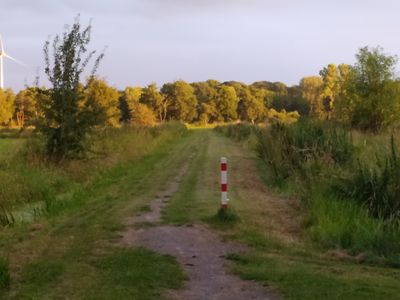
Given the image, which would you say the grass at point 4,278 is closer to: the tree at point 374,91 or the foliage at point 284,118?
the foliage at point 284,118

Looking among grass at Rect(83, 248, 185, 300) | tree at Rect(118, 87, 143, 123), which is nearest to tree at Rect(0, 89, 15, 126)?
tree at Rect(118, 87, 143, 123)

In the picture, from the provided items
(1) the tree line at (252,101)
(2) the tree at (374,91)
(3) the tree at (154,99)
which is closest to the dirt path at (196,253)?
(1) the tree line at (252,101)

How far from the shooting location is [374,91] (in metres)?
47.4

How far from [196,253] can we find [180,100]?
96.2m

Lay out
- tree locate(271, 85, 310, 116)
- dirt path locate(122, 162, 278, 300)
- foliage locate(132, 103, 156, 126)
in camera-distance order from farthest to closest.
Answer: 1. tree locate(271, 85, 310, 116)
2. foliage locate(132, 103, 156, 126)
3. dirt path locate(122, 162, 278, 300)

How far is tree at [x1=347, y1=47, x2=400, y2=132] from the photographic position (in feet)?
150

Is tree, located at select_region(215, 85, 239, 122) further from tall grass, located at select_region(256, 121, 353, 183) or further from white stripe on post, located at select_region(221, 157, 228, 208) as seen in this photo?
white stripe on post, located at select_region(221, 157, 228, 208)

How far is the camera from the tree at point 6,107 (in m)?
112

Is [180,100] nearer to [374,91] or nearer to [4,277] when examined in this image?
[374,91]

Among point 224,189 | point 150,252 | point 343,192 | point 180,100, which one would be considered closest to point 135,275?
point 150,252

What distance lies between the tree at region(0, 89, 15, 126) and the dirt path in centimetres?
10680

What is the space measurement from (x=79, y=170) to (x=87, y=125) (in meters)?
1.98

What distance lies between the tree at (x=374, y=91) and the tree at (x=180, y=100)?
188 feet

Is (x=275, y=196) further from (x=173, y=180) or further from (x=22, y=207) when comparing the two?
(x=22, y=207)
